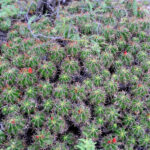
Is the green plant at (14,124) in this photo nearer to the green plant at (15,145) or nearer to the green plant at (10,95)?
the green plant at (15,145)

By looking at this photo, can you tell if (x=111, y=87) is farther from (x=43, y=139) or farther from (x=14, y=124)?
(x=14, y=124)

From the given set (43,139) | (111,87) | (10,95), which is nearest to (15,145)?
(43,139)

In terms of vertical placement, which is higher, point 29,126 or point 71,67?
point 71,67

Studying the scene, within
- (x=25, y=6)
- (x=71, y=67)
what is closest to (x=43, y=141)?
(x=71, y=67)

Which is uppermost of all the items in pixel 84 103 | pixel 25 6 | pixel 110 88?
pixel 25 6

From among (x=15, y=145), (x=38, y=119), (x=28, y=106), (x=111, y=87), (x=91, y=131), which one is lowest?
(x=15, y=145)

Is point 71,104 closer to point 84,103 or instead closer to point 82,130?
point 84,103

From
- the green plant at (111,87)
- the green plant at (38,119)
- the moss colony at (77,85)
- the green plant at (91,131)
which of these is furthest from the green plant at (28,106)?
the green plant at (111,87)

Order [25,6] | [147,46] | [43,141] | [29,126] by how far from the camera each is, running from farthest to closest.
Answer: [25,6], [147,46], [29,126], [43,141]

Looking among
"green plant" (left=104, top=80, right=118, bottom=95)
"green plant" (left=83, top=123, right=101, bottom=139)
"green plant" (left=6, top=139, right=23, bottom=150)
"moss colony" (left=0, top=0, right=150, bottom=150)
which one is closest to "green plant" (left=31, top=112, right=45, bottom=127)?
"moss colony" (left=0, top=0, right=150, bottom=150)
